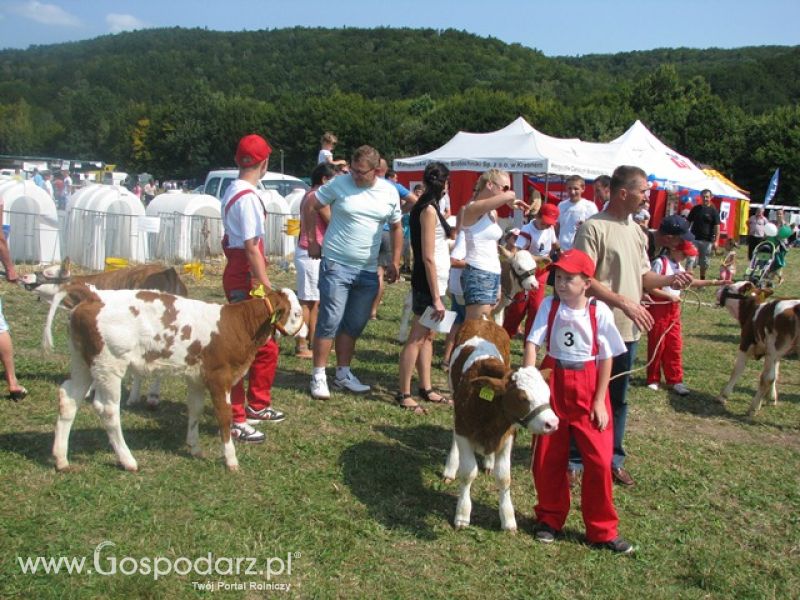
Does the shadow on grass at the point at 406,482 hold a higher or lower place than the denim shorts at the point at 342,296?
lower

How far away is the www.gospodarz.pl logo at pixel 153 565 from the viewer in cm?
359

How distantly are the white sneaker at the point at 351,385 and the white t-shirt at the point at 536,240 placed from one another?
299 centimetres

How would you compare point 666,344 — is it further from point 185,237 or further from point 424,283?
point 185,237

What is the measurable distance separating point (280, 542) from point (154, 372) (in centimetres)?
151

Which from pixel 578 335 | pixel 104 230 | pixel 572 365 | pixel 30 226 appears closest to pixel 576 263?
pixel 578 335

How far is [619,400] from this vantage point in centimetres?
496

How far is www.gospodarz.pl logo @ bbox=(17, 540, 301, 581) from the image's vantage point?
3592 millimetres

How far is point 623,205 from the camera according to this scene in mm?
4598

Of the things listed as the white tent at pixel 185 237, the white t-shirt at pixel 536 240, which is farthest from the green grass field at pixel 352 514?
the white tent at pixel 185 237

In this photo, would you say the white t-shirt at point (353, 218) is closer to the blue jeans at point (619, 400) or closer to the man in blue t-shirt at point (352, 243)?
the man in blue t-shirt at point (352, 243)

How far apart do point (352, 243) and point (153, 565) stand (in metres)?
3.26

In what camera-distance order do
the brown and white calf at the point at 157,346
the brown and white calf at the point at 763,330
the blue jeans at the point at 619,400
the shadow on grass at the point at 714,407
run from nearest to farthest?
the brown and white calf at the point at 157,346
the blue jeans at the point at 619,400
the shadow on grass at the point at 714,407
the brown and white calf at the point at 763,330

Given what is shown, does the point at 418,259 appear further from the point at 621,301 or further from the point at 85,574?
the point at 85,574

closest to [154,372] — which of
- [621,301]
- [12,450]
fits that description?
[12,450]
